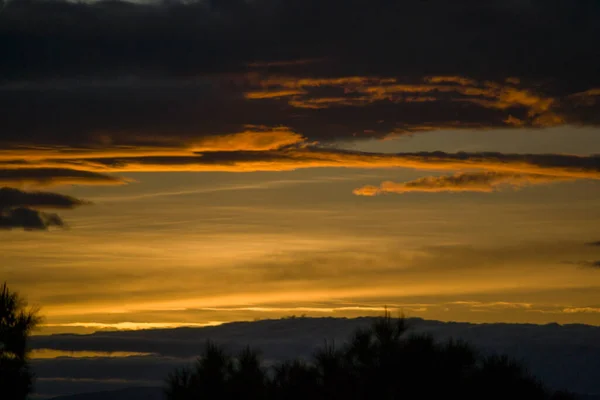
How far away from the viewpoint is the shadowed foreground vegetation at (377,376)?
4278cm

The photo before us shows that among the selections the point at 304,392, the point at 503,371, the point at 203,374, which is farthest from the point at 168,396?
the point at 503,371

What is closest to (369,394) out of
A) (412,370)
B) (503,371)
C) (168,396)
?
(412,370)

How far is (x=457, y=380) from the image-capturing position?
145 ft

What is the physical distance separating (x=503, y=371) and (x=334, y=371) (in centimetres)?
765

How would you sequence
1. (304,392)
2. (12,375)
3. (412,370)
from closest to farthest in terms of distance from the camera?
(12,375), (412,370), (304,392)

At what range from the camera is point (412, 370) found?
1681 inches

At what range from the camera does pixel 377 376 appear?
141 feet

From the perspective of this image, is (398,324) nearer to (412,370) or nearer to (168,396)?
(412,370)

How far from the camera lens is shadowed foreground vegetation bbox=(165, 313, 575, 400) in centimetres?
4278

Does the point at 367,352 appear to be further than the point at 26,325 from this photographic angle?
Yes

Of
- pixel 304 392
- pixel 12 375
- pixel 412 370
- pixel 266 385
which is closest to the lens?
pixel 12 375

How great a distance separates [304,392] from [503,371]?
862cm

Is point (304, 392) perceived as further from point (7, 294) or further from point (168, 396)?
point (7, 294)

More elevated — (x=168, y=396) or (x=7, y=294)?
(x=7, y=294)
